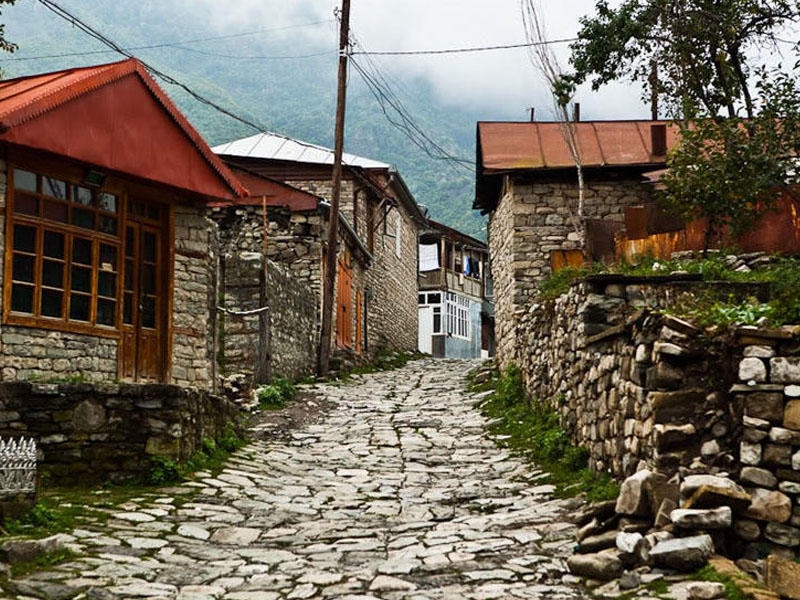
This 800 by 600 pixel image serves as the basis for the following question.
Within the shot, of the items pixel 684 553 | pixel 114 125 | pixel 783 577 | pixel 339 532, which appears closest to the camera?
pixel 783 577

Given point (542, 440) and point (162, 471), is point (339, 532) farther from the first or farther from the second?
point (542, 440)

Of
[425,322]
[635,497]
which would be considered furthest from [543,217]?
[425,322]

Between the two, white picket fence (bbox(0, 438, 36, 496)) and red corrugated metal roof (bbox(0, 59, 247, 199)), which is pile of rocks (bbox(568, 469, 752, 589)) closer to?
white picket fence (bbox(0, 438, 36, 496))

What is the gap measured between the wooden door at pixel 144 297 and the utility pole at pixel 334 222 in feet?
26.0

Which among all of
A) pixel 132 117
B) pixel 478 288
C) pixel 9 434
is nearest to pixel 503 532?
pixel 9 434

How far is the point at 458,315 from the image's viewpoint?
40.6 metres

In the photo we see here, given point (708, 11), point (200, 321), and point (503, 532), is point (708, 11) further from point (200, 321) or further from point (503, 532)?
point (503, 532)

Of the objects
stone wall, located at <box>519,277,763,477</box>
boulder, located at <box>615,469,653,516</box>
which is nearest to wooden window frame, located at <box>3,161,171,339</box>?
stone wall, located at <box>519,277,763,477</box>

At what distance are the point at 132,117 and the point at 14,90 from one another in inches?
57.2

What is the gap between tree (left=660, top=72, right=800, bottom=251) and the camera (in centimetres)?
1210

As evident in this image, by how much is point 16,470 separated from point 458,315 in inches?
1343

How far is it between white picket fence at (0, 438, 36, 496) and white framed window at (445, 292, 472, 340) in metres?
32.4

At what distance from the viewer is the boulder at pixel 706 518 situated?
5.56 m

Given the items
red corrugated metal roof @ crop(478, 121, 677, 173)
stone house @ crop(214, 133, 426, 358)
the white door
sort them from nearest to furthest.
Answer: red corrugated metal roof @ crop(478, 121, 677, 173) < stone house @ crop(214, 133, 426, 358) < the white door
